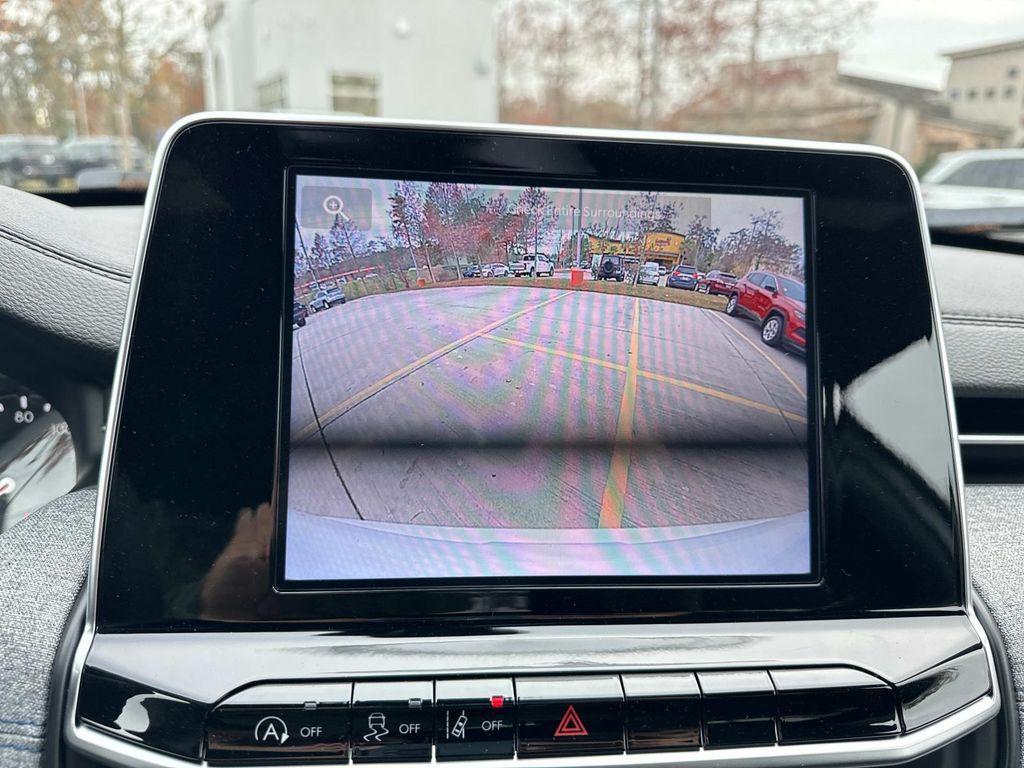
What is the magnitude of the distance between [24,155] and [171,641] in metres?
2.78

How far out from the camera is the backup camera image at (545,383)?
3.24ft

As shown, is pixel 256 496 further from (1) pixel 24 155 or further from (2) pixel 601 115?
(2) pixel 601 115

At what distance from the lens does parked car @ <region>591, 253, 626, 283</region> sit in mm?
1047

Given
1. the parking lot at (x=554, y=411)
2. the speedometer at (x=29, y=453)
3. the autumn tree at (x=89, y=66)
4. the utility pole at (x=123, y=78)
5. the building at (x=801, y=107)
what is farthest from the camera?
the building at (x=801, y=107)

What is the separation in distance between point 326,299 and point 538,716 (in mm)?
580

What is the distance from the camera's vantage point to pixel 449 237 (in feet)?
3.34

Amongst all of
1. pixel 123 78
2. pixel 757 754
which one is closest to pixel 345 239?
pixel 757 754

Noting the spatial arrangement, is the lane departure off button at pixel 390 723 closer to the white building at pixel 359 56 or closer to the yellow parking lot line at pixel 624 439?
the yellow parking lot line at pixel 624 439

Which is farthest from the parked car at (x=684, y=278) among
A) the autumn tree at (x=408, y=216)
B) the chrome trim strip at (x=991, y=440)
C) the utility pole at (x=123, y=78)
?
the utility pole at (x=123, y=78)

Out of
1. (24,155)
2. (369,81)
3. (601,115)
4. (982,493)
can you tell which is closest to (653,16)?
(601,115)

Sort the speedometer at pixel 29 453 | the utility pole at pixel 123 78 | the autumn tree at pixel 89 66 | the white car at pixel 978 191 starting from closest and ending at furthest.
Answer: the speedometer at pixel 29 453 → the white car at pixel 978 191 → the autumn tree at pixel 89 66 → the utility pole at pixel 123 78

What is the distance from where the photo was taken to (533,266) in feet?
3.42

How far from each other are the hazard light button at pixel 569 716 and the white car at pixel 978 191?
1.22m

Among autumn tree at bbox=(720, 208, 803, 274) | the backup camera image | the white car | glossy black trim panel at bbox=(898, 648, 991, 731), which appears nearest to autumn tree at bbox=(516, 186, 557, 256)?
the backup camera image
